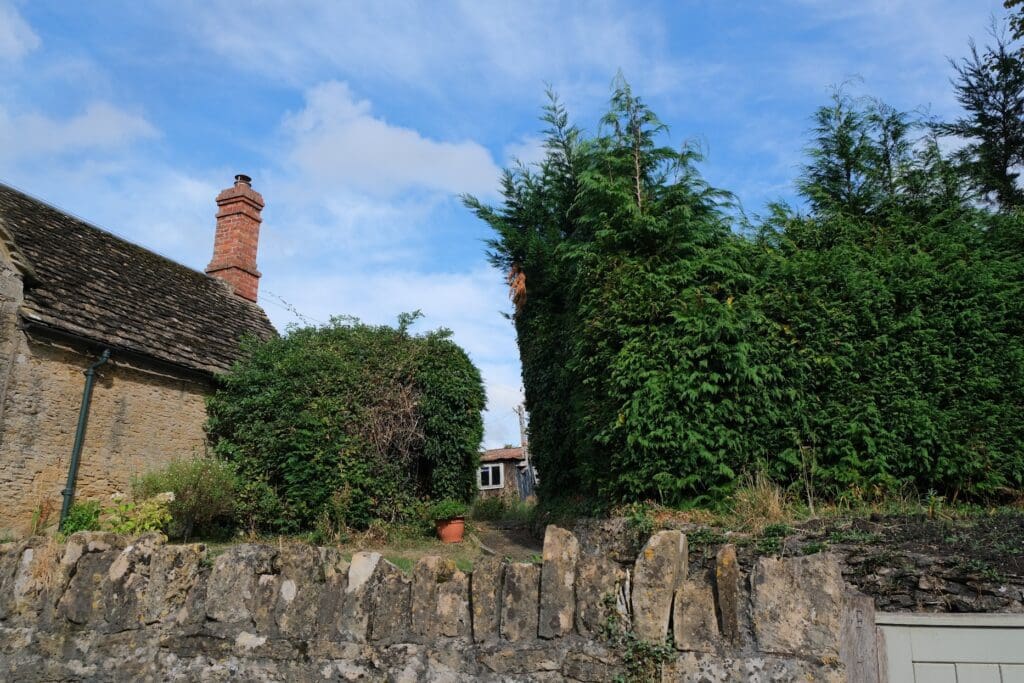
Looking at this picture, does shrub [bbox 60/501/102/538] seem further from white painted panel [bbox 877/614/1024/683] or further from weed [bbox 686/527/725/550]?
white painted panel [bbox 877/614/1024/683]

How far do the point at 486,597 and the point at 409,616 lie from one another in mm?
424

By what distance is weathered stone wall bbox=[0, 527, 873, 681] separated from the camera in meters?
2.90

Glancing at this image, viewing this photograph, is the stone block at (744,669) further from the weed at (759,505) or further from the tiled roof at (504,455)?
the tiled roof at (504,455)

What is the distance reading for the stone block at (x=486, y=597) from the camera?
11.0 ft

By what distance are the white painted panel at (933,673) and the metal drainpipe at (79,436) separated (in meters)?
11.6

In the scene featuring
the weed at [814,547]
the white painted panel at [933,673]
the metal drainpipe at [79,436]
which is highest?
the metal drainpipe at [79,436]

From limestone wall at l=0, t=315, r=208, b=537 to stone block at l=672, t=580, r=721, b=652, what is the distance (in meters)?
10.0

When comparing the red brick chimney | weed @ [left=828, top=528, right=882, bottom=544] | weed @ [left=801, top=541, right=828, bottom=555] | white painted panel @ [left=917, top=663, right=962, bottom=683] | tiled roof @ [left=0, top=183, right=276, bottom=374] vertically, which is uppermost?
the red brick chimney

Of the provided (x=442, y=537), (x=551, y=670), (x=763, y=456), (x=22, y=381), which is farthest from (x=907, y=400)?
(x=22, y=381)

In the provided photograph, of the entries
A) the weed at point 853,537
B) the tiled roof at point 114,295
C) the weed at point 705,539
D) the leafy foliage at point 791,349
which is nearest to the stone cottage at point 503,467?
the tiled roof at point 114,295

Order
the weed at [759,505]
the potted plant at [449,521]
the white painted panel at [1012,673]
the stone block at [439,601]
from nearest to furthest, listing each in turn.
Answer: the white painted panel at [1012,673]
the stone block at [439,601]
the weed at [759,505]
the potted plant at [449,521]

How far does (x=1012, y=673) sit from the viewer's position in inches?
116

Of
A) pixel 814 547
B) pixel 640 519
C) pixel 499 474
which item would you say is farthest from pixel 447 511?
pixel 499 474

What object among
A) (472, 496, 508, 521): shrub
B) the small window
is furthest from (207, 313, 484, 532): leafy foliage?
the small window
